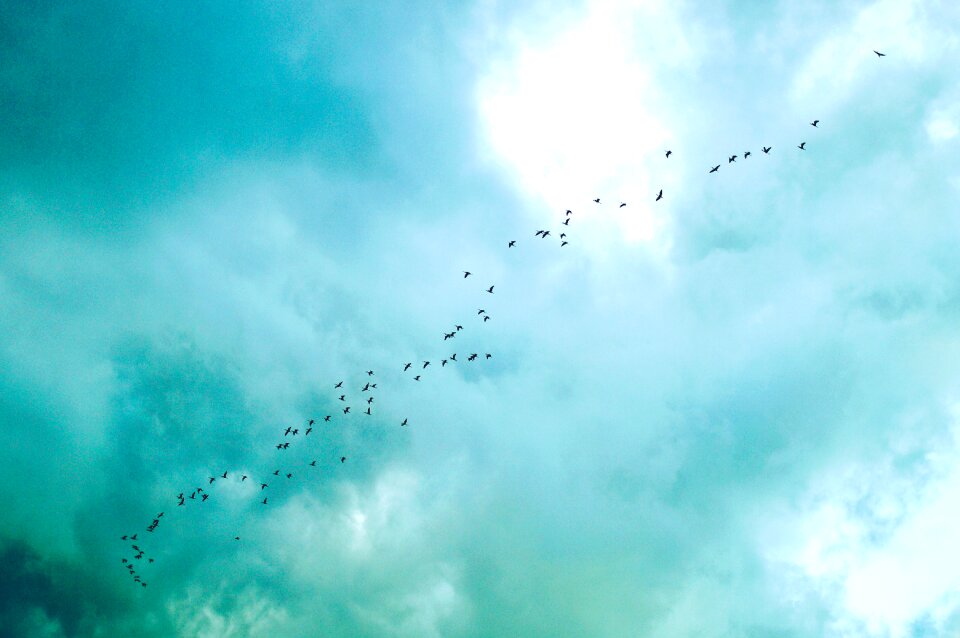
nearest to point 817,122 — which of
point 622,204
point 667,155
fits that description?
point 667,155

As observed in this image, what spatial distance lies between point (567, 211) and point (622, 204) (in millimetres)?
7473

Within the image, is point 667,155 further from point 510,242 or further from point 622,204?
point 510,242

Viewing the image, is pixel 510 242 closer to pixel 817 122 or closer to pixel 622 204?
pixel 622 204

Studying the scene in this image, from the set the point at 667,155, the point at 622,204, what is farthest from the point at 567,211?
the point at 667,155

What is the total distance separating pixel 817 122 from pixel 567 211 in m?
35.8

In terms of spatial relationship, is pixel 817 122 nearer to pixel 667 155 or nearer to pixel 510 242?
pixel 667 155

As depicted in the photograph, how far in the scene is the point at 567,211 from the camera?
3041 inches

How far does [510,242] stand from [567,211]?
8990 millimetres

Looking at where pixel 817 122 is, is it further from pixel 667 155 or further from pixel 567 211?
pixel 567 211

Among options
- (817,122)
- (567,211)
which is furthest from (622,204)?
(817,122)

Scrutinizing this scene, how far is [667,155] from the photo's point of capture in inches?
2928

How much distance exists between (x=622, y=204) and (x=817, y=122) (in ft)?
93.9

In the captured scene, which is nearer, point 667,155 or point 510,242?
point 667,155

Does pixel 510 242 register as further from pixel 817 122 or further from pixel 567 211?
pixel 817 122
